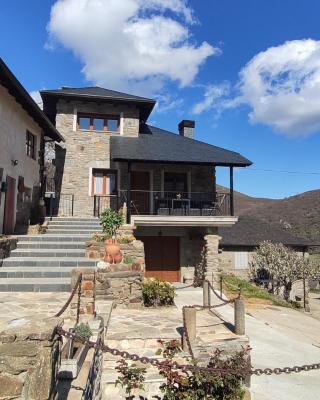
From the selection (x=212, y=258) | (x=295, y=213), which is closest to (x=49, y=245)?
(x=212, y=258)

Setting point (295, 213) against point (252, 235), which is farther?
point (295, 213)

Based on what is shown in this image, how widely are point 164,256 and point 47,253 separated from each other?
7.77 meters

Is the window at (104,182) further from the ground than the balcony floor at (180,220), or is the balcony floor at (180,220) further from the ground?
the window at (104,182)

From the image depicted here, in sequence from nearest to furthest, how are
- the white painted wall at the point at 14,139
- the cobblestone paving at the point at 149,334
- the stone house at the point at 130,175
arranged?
1. the cobblestone paving at the point at 149,334
2. the white painted wall at the point at 14,139
3. the stone house at the point at 130,175

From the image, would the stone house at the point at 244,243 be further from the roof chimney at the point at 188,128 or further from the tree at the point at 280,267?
the roof chimney at the point at 188,128

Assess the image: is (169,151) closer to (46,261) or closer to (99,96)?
(99,96)

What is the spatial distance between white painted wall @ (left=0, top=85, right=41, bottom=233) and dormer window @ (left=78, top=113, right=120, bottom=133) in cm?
335

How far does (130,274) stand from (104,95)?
11.4 metres

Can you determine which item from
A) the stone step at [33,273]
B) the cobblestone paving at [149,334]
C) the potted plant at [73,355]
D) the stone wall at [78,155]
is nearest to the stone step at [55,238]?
the stone step at [33,273]

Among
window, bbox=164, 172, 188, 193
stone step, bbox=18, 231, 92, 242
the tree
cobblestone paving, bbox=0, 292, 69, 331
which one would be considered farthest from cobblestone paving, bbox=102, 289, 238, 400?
the tree

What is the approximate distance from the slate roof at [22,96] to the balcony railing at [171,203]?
4.13m

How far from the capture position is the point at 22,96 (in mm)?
12547

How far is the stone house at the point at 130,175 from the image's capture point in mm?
18016

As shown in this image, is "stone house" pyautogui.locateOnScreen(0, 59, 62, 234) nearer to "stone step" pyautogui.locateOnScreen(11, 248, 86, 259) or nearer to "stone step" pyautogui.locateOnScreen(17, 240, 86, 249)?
"stone step" pyautogui.locateOnScreen(17, 240, 86, 249)
